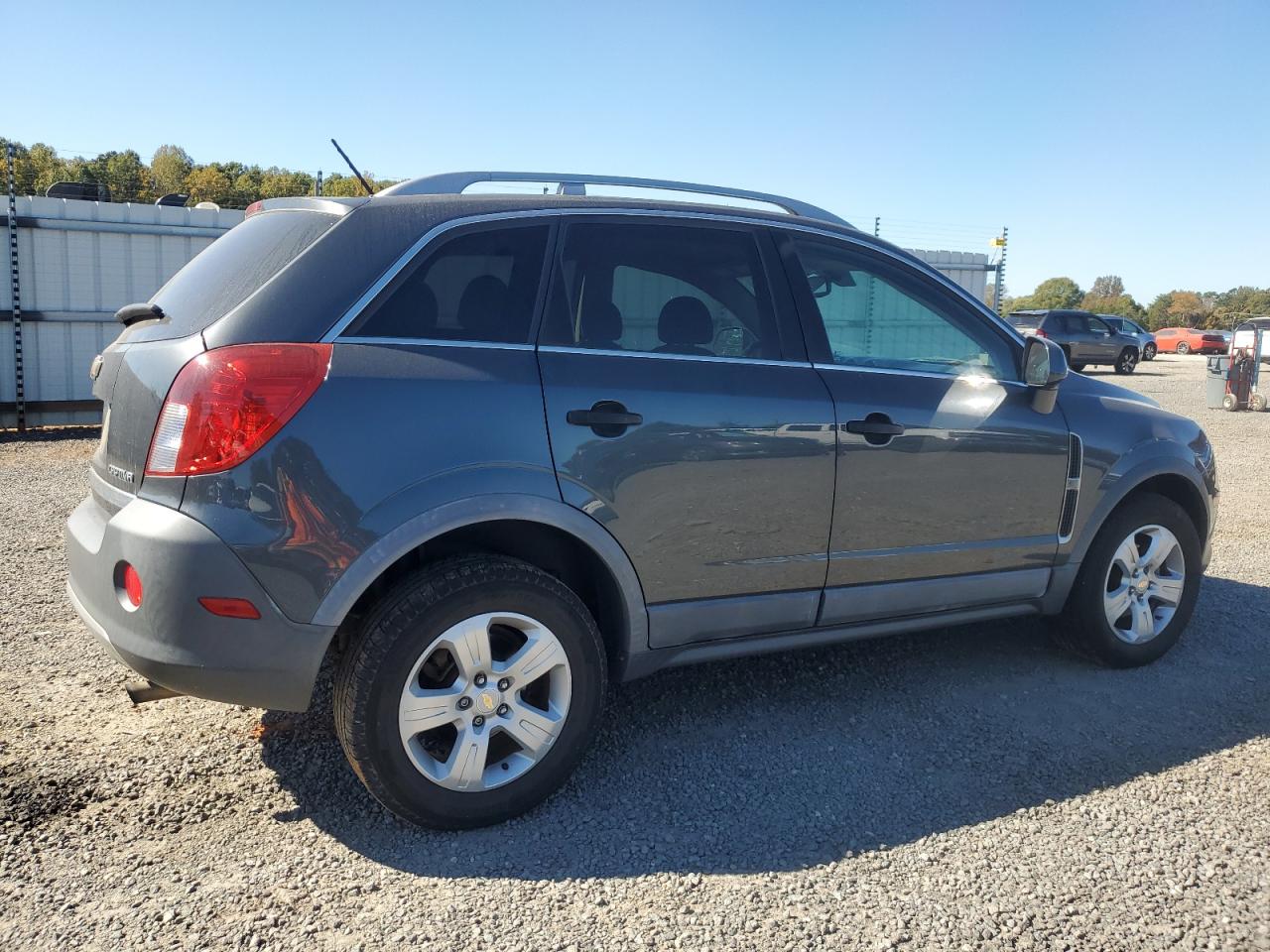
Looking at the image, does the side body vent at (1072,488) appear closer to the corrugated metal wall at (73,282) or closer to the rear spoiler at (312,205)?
the rear spoiler at (312,205)

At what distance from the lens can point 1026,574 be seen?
400cm

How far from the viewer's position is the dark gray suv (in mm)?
2641

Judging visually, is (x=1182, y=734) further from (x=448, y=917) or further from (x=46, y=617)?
(x=46, y=617)

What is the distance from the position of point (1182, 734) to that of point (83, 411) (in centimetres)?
1172

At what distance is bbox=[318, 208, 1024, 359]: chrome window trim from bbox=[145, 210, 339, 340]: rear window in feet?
0.80

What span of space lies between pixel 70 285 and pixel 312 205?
10010 mm

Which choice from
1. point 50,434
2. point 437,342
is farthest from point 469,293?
point 50,434

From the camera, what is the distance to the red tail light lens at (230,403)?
2588 mm

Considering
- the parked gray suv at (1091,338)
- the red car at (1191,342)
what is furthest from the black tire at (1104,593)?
the red car at (1191,342)

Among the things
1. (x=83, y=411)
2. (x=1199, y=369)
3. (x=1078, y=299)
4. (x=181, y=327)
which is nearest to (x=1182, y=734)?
(x=181, y=327)

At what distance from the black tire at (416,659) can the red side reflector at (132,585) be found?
1.86ft

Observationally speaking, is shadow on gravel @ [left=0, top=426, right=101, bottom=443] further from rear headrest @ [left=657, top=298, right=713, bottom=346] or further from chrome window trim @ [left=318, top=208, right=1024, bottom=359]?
rear headrest @ [left=657, top=298, right=713, bottom=346]

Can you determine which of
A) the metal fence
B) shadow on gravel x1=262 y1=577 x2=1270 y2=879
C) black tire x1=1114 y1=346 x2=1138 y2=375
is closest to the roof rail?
shadow on gravel x1=262 y1=577 x2=1270 y2=879

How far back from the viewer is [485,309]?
118 inches
